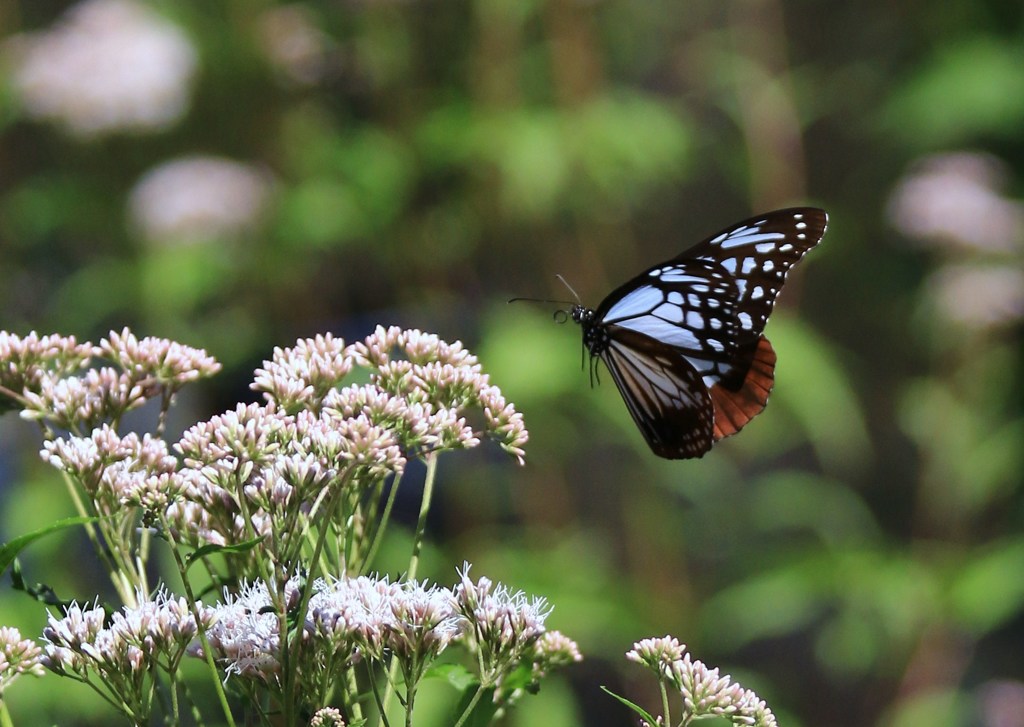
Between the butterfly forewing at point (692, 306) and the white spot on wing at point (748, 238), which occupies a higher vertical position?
the white spot on wing at point (748, 238)

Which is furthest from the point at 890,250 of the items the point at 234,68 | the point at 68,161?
the point at 68,161

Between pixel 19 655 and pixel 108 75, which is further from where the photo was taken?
pixel 108 75

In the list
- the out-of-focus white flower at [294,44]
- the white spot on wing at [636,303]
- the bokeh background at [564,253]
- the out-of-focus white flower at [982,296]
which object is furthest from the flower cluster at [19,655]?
the out-of-focus white flower at [294,44]

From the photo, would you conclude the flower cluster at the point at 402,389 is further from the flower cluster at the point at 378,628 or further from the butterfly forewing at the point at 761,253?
the butterfly forewing at the point at 761,253

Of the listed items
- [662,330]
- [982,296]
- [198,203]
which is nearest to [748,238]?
[662,330]

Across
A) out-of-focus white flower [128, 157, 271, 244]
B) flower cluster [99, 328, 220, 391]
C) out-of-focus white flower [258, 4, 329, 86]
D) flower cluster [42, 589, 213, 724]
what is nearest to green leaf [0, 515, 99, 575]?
flower cluster [42, 589, 213, 724]

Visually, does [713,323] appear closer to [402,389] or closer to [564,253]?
[402,389]
